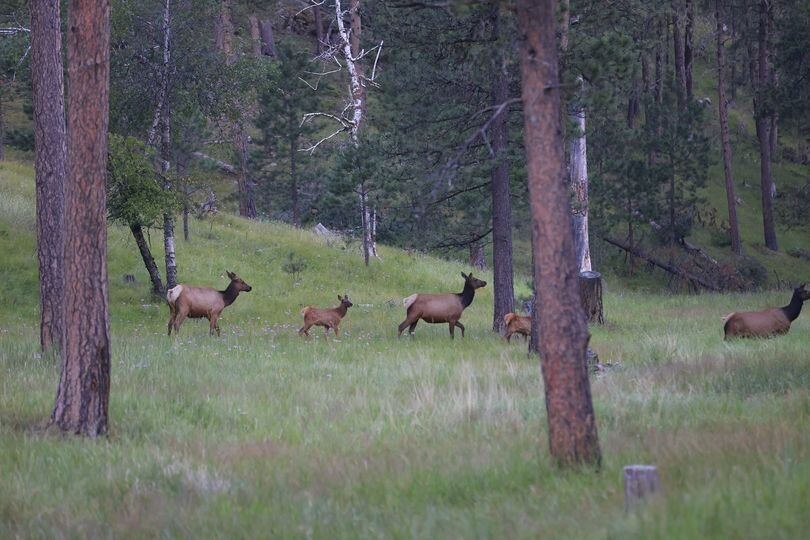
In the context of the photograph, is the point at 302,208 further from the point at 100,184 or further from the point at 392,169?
the point at 100,184

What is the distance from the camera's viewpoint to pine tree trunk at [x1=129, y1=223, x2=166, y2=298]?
24.7 metres

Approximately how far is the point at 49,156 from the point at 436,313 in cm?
777

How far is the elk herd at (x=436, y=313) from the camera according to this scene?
17.5 meters

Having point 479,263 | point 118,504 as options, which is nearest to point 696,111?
point 479,263

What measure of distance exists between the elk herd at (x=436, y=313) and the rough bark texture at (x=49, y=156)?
421 centimetres

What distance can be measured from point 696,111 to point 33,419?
116ft

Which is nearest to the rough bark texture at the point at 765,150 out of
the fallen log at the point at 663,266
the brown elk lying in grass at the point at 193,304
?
the fallen log at the point at 663,266

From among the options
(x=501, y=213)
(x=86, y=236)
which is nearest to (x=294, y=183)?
(x=501, y=213)

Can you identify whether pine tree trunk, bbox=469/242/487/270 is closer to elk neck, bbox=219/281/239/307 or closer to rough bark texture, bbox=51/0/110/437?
elk neck, bbox=219/281/239/307

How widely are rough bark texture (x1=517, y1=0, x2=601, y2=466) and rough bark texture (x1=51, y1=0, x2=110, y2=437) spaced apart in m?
4.84

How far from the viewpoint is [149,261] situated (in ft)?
82.6

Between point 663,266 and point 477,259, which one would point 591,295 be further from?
point 663,266

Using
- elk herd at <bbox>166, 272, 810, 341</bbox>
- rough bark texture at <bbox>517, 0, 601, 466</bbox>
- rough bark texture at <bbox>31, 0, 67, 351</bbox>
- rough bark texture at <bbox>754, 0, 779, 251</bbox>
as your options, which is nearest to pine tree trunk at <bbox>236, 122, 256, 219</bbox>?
elk herd at <bbox>166, 272, 810, 341</bbox>

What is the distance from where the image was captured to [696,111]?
41.1 meters
